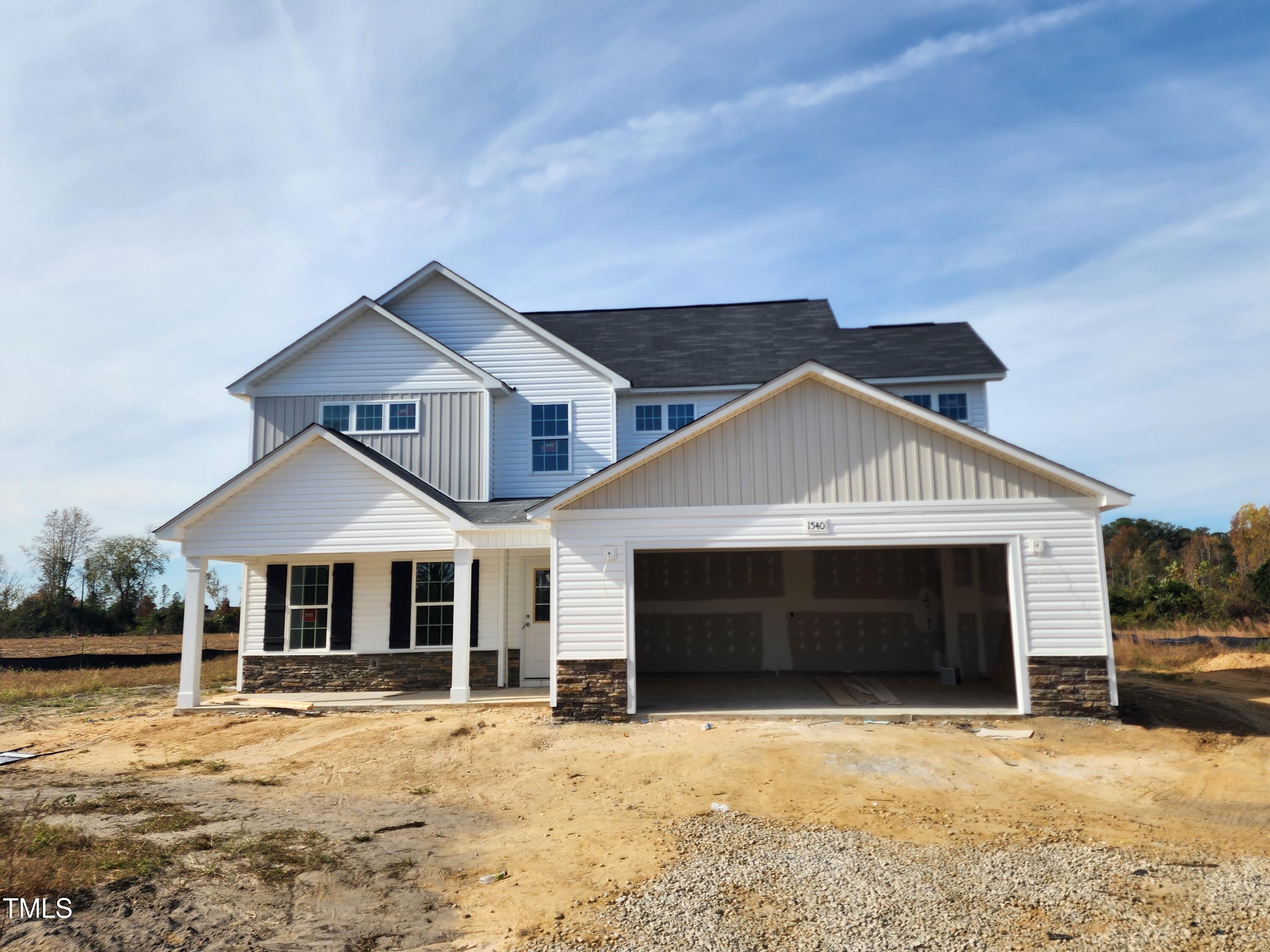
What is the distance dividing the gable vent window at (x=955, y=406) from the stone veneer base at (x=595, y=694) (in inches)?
419

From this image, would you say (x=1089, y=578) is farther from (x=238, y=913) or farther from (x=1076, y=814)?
(x=238, y=913)

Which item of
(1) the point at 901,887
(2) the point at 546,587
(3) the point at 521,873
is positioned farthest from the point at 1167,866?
(2) the point at 546,587

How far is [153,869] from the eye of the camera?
5.91 m

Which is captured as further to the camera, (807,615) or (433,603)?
(807,615)

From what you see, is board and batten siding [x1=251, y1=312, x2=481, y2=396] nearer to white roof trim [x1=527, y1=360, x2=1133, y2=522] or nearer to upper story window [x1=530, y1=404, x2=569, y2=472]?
A: upper story window [x1=530, y1=404, x2=569, y2=472]

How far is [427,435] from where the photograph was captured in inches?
658

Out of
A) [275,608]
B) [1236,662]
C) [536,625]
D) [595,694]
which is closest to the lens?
[595,694]

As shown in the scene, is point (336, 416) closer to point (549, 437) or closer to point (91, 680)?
point (549, 437)

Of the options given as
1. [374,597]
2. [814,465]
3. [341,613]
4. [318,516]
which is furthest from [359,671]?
[814,465]

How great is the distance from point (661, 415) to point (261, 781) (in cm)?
1176

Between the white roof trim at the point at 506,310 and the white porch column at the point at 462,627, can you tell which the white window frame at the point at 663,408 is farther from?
the white porch column at the point at 462,627

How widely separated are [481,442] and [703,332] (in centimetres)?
747

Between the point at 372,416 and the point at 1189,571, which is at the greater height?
the point at 372,416

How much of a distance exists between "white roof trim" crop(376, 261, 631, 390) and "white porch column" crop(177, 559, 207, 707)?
6924 millimetres
